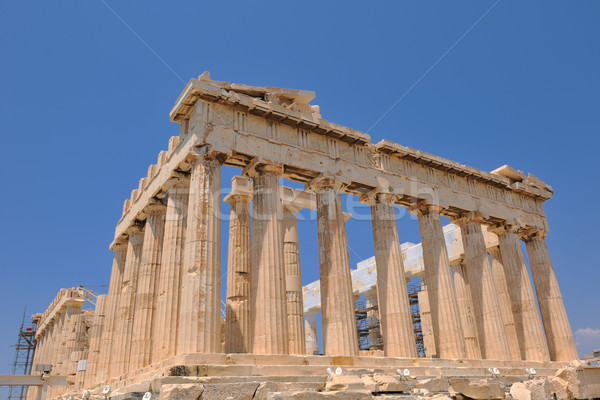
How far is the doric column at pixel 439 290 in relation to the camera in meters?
22.6

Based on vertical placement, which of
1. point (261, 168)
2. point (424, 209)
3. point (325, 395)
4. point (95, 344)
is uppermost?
point (424, 209)

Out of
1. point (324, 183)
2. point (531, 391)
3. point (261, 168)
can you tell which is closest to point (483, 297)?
point (324, 183)

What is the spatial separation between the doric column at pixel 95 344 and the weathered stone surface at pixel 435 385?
55.5 feet

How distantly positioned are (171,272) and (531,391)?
12935 millimetres

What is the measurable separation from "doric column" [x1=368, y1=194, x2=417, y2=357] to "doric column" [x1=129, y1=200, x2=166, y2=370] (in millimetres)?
9789

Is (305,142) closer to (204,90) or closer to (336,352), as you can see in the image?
(204,90)

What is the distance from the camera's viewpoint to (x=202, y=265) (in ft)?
55.8

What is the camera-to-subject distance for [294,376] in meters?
16.3

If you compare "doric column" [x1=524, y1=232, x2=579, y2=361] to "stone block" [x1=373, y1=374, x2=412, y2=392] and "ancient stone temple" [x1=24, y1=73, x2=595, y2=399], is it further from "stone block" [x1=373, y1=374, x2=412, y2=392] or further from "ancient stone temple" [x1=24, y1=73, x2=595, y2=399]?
"stone block" [x1=373, y1=374, x2=412, y2=392]

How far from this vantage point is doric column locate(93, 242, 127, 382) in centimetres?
2387

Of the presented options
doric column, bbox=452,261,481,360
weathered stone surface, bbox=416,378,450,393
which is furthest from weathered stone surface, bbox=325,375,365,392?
doric column, bbox=452,261,481,360

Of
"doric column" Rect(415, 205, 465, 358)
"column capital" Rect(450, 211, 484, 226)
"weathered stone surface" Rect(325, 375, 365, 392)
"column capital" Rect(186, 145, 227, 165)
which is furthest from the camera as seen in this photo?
"column capital" Rect(450, 211, 484, 226)

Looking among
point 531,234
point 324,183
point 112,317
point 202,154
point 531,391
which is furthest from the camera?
point 531,234

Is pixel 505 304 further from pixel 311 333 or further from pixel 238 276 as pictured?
pixel 311 333
